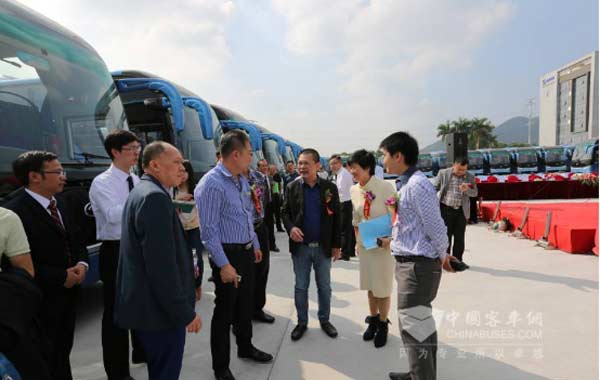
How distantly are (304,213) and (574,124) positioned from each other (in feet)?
280

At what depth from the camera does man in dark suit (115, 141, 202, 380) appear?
1720 mm

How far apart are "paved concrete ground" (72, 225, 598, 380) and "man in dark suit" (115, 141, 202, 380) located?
998 millimetres

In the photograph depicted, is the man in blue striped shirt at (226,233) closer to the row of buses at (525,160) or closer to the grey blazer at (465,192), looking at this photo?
the grey blazer at (465,192)

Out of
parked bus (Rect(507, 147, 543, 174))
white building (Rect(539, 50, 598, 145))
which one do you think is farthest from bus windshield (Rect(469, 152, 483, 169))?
white building (Rect(539, 50, 598, 145))

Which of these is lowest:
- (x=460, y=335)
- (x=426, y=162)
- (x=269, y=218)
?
A: (x=460, y=335)

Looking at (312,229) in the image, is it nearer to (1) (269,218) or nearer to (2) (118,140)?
(2) (118,140)

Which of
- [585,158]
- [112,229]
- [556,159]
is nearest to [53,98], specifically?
[112,229]

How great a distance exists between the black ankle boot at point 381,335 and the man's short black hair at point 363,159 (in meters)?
1.42

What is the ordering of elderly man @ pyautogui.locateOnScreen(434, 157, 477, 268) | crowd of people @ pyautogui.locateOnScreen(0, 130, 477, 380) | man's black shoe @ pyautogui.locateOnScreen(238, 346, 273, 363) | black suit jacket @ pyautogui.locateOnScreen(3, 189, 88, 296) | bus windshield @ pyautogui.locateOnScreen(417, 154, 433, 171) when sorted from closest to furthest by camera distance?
crowd of people @ pyautogui.locateOnScreen(0, 130, 477, 380) < black suit jacket @ pyautogui.locateOnScreen(3, 189, 88, 296) < man's black shoe @ pyautogui.locateOnScreen(238, 346, 273, 363) < elderly man @ pyautogui.locateOnScreen(434, 157, 477, 268) < bus windshield @ pyautogui.locateOnScreen(417, 154, 433, 171)

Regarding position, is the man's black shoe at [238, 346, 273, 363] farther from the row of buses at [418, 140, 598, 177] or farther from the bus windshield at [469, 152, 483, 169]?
the bus windshield at [469, 152, 483, 169]

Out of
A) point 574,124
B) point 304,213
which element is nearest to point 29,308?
point 304,213

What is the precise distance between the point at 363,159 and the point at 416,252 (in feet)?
4.14

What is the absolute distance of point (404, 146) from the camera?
234 centimetres

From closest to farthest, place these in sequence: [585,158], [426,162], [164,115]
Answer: [164,115] < [585,158] < [426,162]
